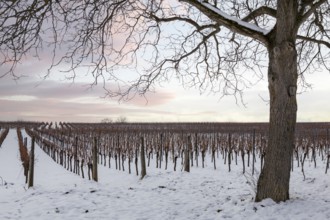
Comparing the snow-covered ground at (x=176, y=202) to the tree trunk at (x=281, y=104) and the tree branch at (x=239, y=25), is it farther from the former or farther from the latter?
the tree branch at (x=239, y=25)

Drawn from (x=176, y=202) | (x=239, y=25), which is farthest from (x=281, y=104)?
(x=176, y=202)

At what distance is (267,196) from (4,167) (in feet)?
51.4

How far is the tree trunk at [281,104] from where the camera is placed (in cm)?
797

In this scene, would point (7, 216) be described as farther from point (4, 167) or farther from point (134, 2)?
point (4, 167)

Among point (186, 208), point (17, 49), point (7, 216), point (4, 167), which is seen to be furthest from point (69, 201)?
point (4, 167)

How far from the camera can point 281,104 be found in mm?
7977

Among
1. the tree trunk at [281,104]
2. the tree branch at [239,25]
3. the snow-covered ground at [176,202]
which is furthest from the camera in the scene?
the tree branch at [239,25]

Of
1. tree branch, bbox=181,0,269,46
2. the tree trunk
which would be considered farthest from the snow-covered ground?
tree branch, bbox=181,0,269,46

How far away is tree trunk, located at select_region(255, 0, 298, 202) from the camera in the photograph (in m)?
7.97

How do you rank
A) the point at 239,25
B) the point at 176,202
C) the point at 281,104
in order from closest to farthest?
the point at 281,104 → the point at 239,25 → the point at 176,202

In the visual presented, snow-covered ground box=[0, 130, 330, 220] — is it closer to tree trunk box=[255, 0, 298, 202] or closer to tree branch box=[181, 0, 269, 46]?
tree trunk box=[255, 0, 298, 202]

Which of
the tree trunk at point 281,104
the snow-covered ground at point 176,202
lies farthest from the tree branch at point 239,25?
the snow-covered ground at point 176,202

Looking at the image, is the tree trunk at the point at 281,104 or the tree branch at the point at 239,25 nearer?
the tree trunk at the point at 281,104

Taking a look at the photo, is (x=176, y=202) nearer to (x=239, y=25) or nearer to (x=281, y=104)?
(x=281, y=104)
